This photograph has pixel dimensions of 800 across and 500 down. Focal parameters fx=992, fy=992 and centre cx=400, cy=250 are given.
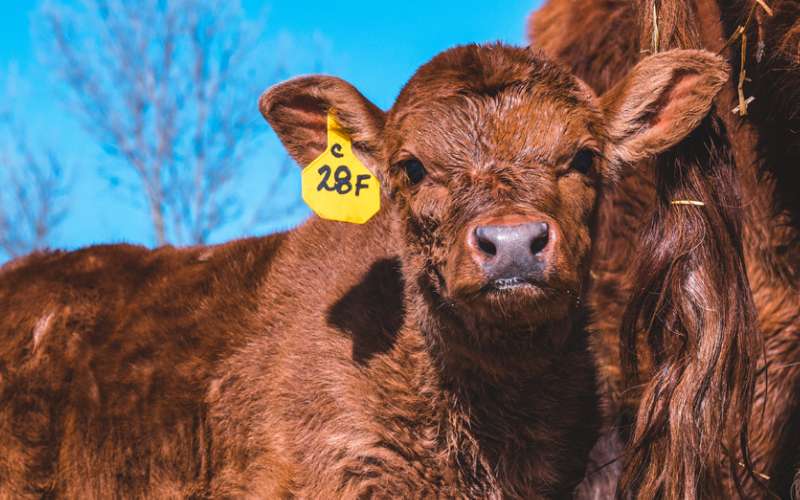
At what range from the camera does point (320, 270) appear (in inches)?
191

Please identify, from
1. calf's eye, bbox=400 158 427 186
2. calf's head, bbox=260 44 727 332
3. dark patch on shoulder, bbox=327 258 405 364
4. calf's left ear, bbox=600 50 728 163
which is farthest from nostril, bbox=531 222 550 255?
dark patch on shoulder, bbox=327 258 405 364

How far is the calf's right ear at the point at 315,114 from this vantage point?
14.6ft

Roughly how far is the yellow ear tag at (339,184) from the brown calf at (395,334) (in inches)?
2.5

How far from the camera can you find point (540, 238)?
3414 millimetres

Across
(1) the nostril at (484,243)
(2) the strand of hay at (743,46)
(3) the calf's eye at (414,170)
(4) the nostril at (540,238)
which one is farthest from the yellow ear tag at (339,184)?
(2) the strand of hay at (743,46)

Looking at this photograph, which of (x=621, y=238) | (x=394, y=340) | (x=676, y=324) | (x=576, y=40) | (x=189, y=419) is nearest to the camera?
(x=676, y=324)

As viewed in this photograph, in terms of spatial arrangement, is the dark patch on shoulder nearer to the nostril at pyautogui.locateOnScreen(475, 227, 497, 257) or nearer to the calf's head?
the calf's head

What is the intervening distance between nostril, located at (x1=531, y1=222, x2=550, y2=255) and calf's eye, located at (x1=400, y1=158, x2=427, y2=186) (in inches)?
32.1

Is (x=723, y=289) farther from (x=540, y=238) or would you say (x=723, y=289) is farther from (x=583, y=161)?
(x=540, y=238)

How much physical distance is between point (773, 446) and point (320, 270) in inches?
88.9

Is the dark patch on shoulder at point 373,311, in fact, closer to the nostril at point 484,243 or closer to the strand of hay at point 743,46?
the nostril at point 484,243

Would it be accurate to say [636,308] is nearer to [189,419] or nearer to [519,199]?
[519,199]

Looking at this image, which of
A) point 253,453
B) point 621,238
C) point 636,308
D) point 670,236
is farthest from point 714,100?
point 253,453

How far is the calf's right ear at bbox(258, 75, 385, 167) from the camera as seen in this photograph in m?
4.45
